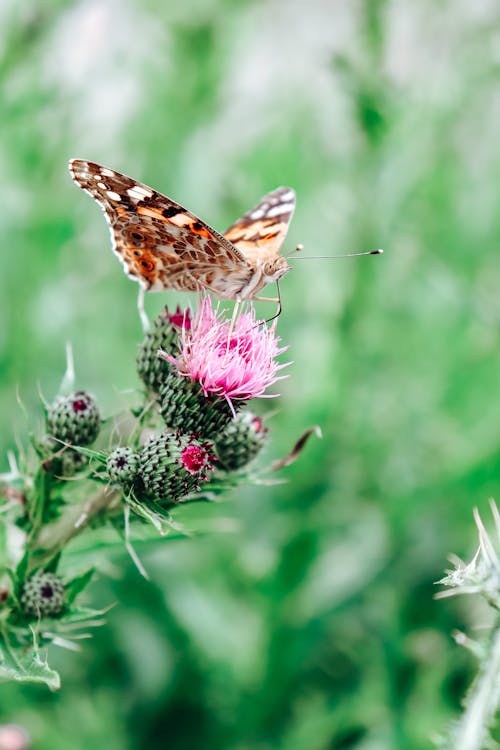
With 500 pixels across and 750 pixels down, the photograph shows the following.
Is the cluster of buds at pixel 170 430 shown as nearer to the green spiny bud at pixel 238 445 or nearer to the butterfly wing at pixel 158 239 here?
the green spiny bud at pixel 238 445

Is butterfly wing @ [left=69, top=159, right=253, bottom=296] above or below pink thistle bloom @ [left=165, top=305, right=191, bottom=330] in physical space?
above

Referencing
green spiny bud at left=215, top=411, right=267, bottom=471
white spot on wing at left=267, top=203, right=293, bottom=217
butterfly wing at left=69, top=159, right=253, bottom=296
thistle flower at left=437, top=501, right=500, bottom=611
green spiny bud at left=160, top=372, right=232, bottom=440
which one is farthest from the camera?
white spot on wing at left=267, top=203, right=293, bottom=217

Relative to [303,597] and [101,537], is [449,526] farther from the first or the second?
[101,537]

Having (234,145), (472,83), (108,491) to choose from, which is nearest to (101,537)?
(108,491)

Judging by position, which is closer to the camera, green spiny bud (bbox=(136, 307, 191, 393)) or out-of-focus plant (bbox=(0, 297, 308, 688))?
Answer: out-of-focus plant (bbox=(0, 297, 308, 688))

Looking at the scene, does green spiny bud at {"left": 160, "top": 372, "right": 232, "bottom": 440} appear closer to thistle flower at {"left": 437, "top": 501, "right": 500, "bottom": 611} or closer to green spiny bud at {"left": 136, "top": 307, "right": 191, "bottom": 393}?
green spiny bud at {"left": 136, "top": 307, "right": 191, "bottom": 393}

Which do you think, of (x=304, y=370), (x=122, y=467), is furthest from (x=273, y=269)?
(x=304, y=370)

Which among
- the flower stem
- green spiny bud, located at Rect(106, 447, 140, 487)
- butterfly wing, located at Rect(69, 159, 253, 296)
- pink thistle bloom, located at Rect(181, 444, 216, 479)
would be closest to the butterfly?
butterfly wing, located at Rect(69, 159, 253, 296)

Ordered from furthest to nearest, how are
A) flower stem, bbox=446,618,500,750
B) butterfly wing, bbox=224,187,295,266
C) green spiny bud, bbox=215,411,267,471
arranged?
butterfly wing, bbox=224,187,295,266 < green spiny bud, bbox=215,411,267,471 < flower stem, bbox=446,618,500,750
